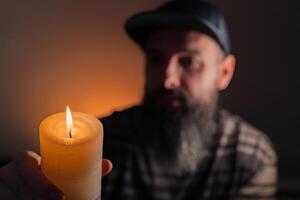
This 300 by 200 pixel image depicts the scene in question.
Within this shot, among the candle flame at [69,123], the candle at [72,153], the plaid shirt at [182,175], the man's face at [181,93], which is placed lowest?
the plaid shirt at [182,175]

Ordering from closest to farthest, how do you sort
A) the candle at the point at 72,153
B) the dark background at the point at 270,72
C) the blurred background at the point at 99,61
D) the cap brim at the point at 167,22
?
the candle at the point at 72,153 → the cap brim at the point at 167,22 → the blurred background at the point at 99,61 → the dark background at the point at 270,72

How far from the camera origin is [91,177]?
39 centimetres

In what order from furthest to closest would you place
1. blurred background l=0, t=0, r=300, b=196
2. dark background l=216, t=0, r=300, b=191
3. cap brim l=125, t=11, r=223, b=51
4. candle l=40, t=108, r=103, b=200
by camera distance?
dark background l=216, t=0, r=300, b=191 → blurred background l=0, t=0, r=300, b=196 → cap brim l=125, t=11, r=223, b=51 → candle l=40, t=108, r=103, b=200

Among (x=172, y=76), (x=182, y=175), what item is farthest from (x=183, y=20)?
(x=182, y=175)

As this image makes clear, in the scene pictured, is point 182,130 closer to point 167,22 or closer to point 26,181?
point 167,22

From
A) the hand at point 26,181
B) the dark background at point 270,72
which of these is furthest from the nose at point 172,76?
the hand at point 26,181

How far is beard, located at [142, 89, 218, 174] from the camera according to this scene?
1356 millimetres

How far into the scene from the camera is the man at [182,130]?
130 centimetres

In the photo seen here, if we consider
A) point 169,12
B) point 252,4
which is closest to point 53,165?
point 169,12

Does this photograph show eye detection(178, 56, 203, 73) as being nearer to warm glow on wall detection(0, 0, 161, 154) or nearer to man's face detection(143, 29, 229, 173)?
man's face detection(143, 29, 229, 173)

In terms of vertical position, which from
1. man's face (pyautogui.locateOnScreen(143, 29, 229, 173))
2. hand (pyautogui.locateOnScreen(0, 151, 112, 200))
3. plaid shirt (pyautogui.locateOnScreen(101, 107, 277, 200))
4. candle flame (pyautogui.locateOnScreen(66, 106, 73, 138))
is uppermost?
candle flame (pyautogui.locateOnScreen(66, 106, 73, 138))

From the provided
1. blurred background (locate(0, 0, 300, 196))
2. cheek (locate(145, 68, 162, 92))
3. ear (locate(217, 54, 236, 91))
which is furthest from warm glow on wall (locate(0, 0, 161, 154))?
ear (locate(217, 54, 236, 91))

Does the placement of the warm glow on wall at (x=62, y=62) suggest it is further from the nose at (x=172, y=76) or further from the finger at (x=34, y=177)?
the finger at (x=34, y=177)

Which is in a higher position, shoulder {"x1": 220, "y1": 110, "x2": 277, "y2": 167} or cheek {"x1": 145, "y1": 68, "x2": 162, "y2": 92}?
cheek {"x1": 145, "y1": 68, "x2": 162, "y2": 92}
